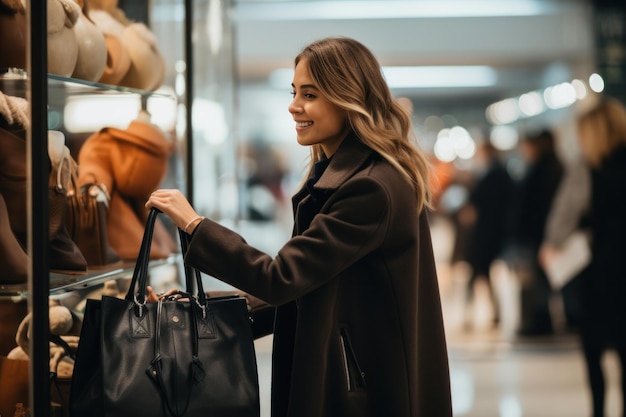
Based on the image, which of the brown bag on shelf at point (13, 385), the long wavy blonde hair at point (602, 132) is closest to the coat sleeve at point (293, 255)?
the brown bag on shelf at point (13, 385)

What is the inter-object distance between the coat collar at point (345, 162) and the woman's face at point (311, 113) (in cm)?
5

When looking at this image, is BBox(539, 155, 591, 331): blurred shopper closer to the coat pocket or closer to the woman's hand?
the coat pocket

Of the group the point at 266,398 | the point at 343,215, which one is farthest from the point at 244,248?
the point at 266,398

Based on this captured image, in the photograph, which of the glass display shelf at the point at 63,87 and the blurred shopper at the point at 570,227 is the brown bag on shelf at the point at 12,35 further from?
the blurred shopper at the point at 570,227

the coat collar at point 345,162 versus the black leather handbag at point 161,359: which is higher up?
the coat collar at point 345,162

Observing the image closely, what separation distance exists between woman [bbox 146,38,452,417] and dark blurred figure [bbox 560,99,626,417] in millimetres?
2787

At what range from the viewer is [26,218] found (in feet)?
6.37

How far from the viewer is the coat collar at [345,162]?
6.69 feet

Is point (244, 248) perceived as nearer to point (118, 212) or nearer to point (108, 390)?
point (108, 390)

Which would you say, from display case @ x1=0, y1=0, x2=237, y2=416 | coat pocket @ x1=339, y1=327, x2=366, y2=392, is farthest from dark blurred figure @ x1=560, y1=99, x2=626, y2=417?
coat pocket @ x1=339, y1=327, x2=366, y2=392

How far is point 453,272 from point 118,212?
315 inches

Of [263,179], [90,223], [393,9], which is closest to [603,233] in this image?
[90,223]

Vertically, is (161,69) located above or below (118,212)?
above

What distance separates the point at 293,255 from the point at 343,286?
206 mm
